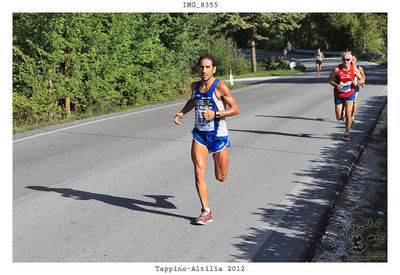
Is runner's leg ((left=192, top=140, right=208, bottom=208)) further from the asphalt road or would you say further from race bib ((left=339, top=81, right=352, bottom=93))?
race bib ((left=339, top=81, right=352, bottom=93))

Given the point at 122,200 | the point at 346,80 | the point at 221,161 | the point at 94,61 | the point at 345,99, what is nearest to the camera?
the point at 221,161

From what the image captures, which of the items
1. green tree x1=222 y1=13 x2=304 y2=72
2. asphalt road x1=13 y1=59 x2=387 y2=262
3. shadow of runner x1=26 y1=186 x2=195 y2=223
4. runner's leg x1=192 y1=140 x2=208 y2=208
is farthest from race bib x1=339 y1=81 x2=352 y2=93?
green tree x1=222 y1=13 x2=304 y2=72

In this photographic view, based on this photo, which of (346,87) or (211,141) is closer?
(211,141)

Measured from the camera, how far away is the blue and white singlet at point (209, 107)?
5.55 m

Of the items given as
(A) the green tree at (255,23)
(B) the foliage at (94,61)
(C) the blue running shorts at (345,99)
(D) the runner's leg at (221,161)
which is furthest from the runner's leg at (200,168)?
(A) the green tree at (255,23)

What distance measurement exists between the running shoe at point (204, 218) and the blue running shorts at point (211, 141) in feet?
2.50

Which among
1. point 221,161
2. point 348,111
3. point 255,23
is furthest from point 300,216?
point 255,23

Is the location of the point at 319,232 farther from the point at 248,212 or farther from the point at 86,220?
the point at 86,220

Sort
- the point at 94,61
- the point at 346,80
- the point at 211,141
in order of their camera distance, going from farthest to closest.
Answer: the point at 94,61 < the point at 346,80 < the point at 211,141

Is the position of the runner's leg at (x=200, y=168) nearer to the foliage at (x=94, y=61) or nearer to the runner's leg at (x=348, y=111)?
the runner's leg at (x=348, y=111)

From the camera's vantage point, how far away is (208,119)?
541cm

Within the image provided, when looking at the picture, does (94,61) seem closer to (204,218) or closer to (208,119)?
(208,119)

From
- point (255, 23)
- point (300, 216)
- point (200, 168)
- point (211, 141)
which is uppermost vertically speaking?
point (255, 23)

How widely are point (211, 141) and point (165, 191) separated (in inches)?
60.8
